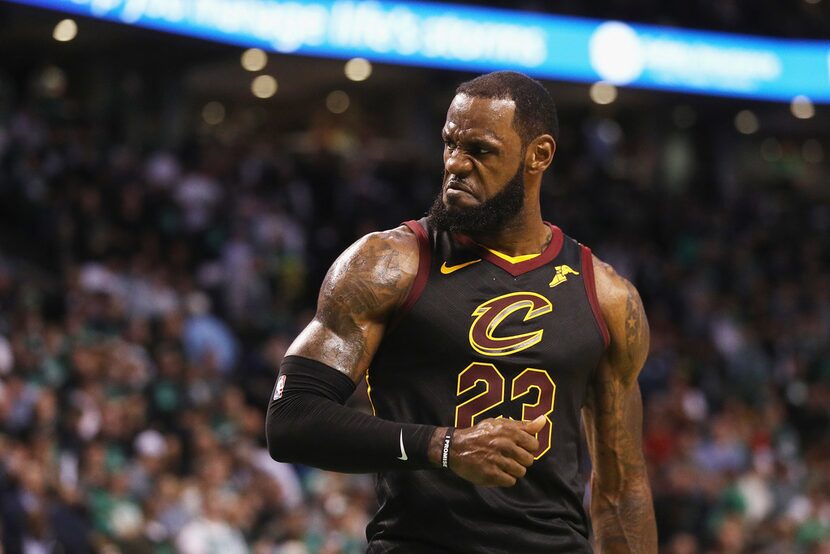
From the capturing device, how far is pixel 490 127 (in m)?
3.74

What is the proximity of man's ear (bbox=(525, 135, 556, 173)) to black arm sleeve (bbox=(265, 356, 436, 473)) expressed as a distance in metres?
0.86

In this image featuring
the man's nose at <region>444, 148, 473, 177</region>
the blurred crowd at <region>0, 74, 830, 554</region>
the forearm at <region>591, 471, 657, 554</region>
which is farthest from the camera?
the blurred crowd at <region>0, 74, 830, 554</region>

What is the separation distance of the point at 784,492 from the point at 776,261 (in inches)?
285

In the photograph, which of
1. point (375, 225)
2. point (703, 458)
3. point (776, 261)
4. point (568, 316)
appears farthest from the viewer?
point (776, 261)

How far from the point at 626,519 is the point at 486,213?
1090mm

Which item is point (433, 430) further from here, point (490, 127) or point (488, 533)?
point (490, 127)

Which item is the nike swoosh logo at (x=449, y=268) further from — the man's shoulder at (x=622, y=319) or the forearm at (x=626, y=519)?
the forearm at (x=626, y=519)

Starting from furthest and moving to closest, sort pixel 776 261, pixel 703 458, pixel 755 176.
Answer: pixel 755 176
pixel 776 261
pixel 703 458

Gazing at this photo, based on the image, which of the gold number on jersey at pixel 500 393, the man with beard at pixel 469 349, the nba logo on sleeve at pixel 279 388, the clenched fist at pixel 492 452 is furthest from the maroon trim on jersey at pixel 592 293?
the nba logo on sleeve at pixel 279 388

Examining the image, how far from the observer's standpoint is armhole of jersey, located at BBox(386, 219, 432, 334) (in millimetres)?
3664

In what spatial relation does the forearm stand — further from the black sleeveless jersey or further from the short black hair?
the short black hair

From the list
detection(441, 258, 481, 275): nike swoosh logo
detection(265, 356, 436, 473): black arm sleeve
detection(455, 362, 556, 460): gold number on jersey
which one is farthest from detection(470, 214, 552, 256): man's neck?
detection(265, 356, 436, 473): black arm sleeve

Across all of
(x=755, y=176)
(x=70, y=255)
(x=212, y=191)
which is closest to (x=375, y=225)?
(x=212, y=191)

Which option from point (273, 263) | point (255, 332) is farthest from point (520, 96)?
point (273, 263)
